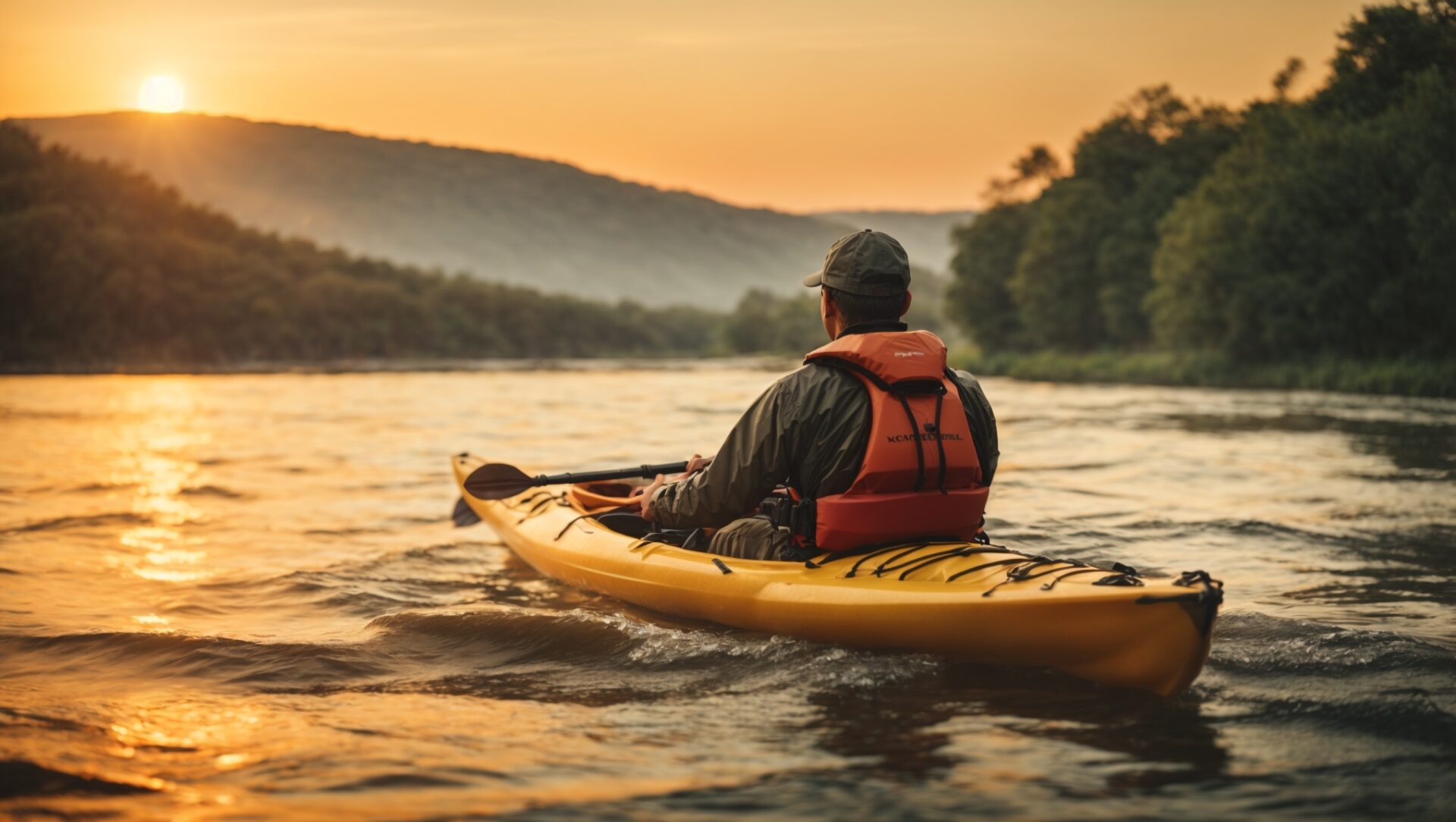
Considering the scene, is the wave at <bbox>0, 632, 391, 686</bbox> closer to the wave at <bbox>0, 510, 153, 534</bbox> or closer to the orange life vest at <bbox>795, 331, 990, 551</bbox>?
the orange life vest at <bbox>795, 331, 990, 551</bbox>

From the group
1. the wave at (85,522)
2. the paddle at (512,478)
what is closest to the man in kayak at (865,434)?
the paddle at (512,478)

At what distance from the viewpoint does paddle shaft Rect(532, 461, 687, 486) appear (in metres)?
6.04

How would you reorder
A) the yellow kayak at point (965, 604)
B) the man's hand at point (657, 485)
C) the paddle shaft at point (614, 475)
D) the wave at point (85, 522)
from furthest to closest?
1. the wave at point (85, 522)
2. the paddle shaft at point (614, 475)
3. the man's hand at point (657, 485)
4. the yellow kayak at point (965, 604)

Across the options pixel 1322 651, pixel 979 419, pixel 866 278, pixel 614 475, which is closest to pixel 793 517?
pixel 979 419

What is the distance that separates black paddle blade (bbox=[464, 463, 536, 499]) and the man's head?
2660 mm

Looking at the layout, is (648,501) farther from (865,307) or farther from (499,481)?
(499,481)

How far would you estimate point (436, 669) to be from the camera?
5.05m

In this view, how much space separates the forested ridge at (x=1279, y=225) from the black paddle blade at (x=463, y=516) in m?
23.9

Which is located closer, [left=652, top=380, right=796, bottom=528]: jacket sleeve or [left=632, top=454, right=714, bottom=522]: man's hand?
[left=652, top=380, right=796, bottom=528]: jacket sleeve

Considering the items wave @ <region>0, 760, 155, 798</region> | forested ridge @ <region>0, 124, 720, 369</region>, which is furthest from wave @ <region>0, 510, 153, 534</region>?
forested ridge @ <region>0, 124, 720, 369</region>

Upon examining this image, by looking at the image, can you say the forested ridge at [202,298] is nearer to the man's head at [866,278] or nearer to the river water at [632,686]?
the river water at [632,686]

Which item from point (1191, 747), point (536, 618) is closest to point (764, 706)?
point (1191, 747)

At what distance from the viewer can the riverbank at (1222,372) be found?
26906mm

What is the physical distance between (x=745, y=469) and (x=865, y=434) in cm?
49
